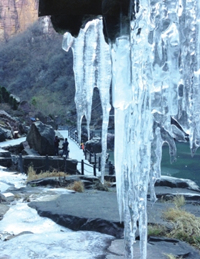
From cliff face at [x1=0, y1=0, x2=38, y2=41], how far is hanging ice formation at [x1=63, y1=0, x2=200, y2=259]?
118154 millimetres

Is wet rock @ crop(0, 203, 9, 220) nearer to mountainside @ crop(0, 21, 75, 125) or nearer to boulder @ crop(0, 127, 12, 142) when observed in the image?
boulder @ crop(0, 127, 12, 142)

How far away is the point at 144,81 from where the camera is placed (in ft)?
11.2

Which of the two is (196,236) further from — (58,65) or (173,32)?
(58,65)

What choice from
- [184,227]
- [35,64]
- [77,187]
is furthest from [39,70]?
[184,227]

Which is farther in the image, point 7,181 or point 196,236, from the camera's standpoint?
point 7,181

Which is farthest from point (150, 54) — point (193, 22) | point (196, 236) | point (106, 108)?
point (196, 236)

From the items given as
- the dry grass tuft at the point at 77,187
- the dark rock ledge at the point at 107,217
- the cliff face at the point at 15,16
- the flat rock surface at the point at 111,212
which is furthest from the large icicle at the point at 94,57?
the cliff face at the point at 15,16

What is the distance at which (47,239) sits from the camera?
214 inches

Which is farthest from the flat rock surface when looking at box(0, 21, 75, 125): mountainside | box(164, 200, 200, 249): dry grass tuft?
box(0, 21, 75, 125): mountainside

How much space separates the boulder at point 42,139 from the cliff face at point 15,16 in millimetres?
102691

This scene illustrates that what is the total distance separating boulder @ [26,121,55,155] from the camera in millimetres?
19141

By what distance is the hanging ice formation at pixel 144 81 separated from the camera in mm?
3383

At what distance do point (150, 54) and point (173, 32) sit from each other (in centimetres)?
30

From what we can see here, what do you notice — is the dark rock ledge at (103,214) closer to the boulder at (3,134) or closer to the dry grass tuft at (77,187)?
the dry grass tuft at (77,187)
